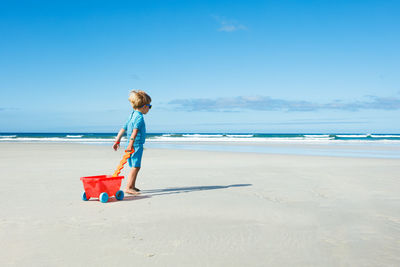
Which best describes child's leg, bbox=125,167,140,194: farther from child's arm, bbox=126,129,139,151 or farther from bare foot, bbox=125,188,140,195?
child's arm, bbox=126,129,139,151

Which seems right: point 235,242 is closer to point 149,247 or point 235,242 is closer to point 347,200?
point 149,247

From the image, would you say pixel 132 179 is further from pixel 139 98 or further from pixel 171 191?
pixel 139 98

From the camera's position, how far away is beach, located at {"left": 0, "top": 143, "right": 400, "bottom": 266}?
3049 mm

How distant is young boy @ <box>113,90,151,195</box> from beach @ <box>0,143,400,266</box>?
44cm

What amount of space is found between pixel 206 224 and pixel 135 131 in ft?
8.02

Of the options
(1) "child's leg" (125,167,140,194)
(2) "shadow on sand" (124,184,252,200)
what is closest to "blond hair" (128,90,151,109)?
(1) "child's leg" (125,167,140,194)

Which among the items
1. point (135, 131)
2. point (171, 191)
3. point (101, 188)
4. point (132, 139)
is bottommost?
point (171, 191)

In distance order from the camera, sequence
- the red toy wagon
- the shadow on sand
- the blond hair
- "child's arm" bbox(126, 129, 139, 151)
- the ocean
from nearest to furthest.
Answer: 1. the red toy wagon
2. "child's arm" bbox(126, 129, 139, 151)
3. the shadow on sand
4. the blond hair
5. the ocean

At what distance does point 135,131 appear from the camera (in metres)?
6.00

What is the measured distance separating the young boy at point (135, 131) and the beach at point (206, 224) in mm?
444

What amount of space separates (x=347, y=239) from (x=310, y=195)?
2.57 meters

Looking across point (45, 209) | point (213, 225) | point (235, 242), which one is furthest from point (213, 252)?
point (45, 209)

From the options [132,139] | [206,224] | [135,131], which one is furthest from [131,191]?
[206,224]

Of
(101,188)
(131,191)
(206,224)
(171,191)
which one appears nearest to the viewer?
(206,224)
